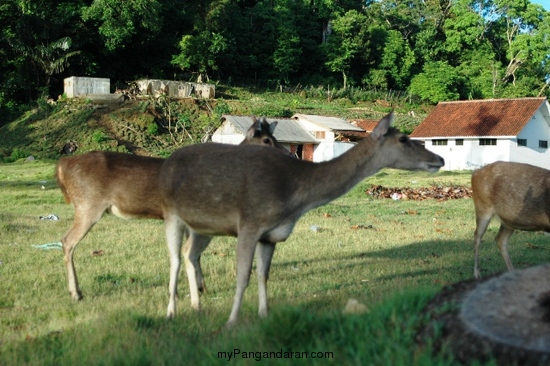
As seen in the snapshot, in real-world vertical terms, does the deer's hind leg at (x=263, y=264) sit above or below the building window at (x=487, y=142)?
above

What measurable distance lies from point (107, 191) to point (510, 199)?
20.9ft

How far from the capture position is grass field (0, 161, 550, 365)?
15.7 feet

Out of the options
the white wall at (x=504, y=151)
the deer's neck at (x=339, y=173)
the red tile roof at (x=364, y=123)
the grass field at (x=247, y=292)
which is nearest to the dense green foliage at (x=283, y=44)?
the red tile roof at (x=364, y=123)

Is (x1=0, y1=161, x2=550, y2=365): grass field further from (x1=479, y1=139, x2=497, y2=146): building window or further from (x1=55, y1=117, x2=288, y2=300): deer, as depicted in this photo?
(x1=479, y1=139, x2=497, y2=146): building window

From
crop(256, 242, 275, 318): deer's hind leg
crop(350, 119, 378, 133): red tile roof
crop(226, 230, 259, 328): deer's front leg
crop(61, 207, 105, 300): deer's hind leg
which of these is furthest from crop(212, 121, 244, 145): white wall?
crop(226, 230, 259, 328): deer's front leg

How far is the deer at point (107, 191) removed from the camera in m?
8.44

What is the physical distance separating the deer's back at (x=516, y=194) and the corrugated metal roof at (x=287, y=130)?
31.0 metres

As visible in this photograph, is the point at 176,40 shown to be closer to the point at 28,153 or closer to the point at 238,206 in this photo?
the point at 28,153

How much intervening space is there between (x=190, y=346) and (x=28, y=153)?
1380 inches

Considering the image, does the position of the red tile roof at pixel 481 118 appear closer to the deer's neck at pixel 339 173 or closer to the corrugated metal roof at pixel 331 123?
the corrugated metal roof at pixel 331 123

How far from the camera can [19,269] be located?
9.55 meters

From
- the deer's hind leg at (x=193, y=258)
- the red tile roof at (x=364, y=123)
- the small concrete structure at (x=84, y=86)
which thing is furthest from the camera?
the red tile roof at (x=364, y=123)

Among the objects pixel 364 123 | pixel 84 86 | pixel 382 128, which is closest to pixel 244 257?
pixel 382 128

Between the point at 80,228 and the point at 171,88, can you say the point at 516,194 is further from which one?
the point at 171,88
